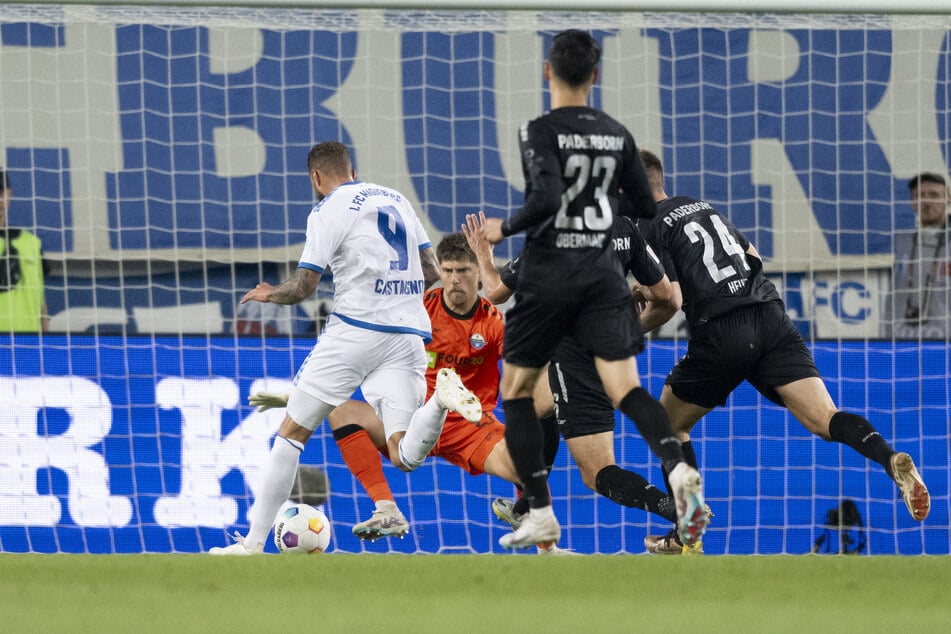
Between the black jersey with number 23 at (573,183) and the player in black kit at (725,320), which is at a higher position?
the black jersey with number 23 at (573,183)

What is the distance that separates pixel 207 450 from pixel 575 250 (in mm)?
3920

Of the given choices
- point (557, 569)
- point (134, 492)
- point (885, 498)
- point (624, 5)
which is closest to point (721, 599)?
point (557, 569)

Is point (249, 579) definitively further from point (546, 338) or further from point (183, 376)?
point (183, 376)

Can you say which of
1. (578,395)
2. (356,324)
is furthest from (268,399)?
(578,395)

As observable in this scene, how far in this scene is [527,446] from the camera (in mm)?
5391

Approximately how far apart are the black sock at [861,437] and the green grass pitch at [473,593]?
44 centimetres

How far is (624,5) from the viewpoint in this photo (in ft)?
23.5

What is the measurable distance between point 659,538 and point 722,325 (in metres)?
1.32

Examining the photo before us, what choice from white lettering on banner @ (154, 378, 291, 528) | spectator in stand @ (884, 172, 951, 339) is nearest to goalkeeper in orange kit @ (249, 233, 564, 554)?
white lettering on banner @ (154, 378, 291, 528)

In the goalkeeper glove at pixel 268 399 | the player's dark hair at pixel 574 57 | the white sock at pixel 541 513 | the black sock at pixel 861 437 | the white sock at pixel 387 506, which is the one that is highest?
the player's dark hair at pixel 574 57

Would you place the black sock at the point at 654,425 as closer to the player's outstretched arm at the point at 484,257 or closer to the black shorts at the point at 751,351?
the player's outstretched arm at the point at 484,257

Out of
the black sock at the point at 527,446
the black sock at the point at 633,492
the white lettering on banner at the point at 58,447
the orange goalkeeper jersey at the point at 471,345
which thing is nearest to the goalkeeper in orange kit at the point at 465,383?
the orange goalkeeper jersey at the point at 471,345

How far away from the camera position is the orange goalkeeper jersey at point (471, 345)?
23.5ft

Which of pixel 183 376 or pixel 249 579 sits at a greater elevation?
pixel 183 376
